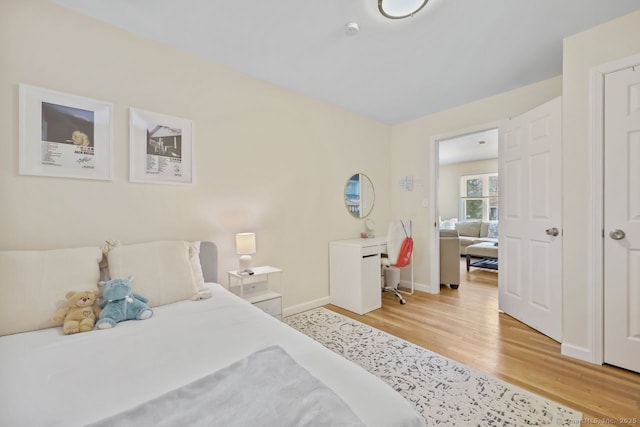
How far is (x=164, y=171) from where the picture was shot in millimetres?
2193

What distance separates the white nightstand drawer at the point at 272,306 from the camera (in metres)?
2.38

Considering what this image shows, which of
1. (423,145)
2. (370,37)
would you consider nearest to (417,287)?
(423,145)

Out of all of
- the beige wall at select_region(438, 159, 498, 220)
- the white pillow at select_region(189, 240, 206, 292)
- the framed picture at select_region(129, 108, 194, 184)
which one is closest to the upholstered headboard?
the white pillow at select_region(189, 240, 206, 292)

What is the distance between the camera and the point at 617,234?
1926 millimetres

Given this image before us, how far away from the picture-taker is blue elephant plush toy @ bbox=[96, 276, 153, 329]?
1.48 m

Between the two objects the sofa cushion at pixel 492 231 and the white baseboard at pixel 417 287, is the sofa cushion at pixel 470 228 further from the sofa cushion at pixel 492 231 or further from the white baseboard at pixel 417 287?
the white baseboard at pixel 417 287

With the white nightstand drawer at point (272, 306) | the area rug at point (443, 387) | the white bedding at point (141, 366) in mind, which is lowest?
the area rug at point (443, 387)

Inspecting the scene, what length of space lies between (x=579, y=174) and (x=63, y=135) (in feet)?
12.2

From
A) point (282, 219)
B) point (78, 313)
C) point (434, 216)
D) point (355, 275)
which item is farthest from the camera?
point (434, 216)

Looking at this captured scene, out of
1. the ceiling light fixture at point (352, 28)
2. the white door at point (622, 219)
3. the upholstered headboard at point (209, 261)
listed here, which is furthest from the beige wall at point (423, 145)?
the upholstered headboard at point (209, 261)

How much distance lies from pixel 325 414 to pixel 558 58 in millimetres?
3296

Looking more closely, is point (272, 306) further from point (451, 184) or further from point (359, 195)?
point (451, 184)

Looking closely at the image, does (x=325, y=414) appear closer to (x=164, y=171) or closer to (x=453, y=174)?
(x=164, y=171)

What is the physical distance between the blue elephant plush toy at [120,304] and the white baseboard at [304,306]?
5.29ft
